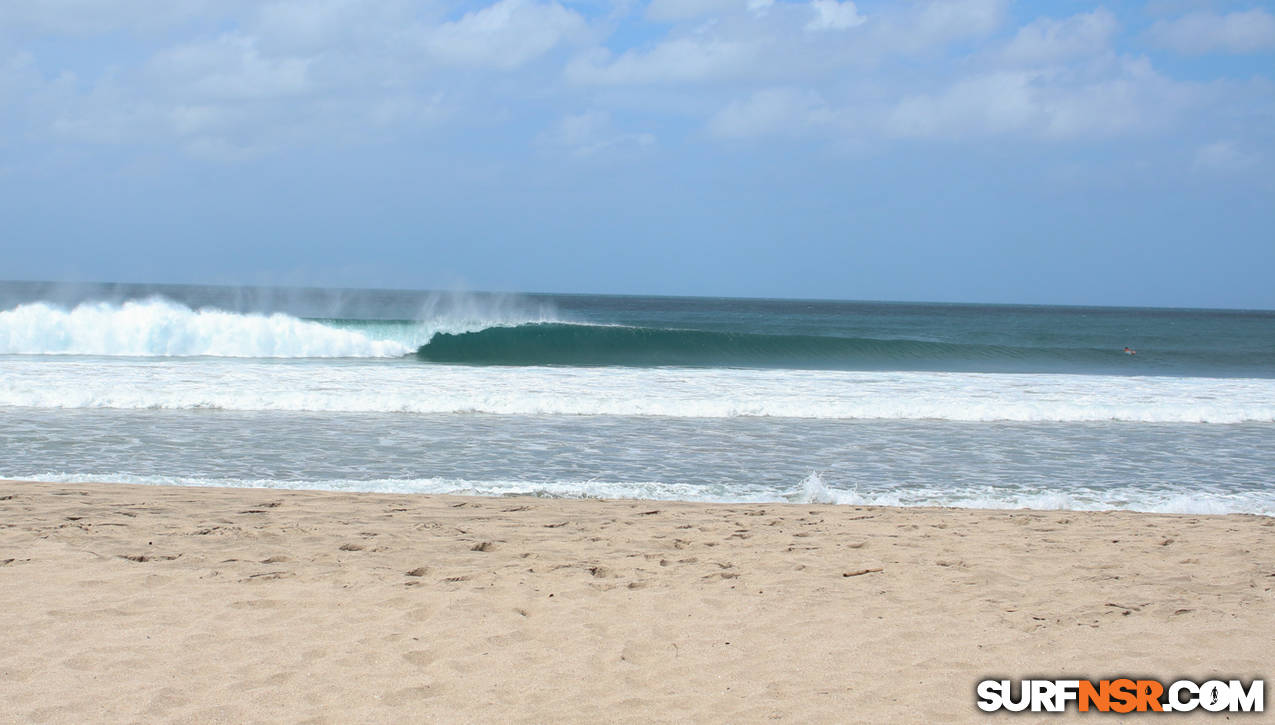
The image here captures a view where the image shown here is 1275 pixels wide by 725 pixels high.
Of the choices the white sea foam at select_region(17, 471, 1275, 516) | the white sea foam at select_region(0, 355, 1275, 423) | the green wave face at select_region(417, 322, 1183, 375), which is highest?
the green wave face at select_region(417, 322, 1183, 375)

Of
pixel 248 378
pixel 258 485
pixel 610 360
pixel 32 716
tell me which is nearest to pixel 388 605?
pixel 32 716

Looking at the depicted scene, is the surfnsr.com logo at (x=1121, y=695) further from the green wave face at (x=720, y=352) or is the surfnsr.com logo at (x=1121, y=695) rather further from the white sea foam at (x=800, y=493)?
the green wave face at (x=720, y=352)

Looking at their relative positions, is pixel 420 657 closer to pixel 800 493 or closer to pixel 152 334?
pixel 800 493

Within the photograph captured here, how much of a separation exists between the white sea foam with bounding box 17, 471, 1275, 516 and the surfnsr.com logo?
327 centimetres

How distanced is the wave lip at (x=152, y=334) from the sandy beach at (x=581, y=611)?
16031mm

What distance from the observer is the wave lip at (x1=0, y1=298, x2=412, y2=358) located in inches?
793

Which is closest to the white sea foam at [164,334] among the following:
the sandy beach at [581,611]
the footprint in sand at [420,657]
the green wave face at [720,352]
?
the green wave face at [720,352]

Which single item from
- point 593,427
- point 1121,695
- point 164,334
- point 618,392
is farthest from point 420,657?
point 164,334

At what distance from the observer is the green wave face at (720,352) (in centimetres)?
2303

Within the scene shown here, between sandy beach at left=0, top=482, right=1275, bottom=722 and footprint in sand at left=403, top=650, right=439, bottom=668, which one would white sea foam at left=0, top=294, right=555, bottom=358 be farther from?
footprint in sand at left=403, top=650, right=439, bottom=668

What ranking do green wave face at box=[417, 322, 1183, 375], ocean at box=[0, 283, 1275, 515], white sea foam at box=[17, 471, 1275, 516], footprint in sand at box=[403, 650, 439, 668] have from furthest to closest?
green wave face at box=[417, 322, 1183, 375], ocean at box=[0, 283, 1275, 515], white sea foam at box=[17, 471, 1275, 516], footprint in sand at box=[403, 650, 439, 668]

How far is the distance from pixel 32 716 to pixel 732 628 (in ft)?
7.91

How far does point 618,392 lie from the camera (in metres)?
13.0

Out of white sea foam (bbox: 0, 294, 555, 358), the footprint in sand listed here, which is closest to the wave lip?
white sea foam (bbox: 0, 294, 555, 358)
